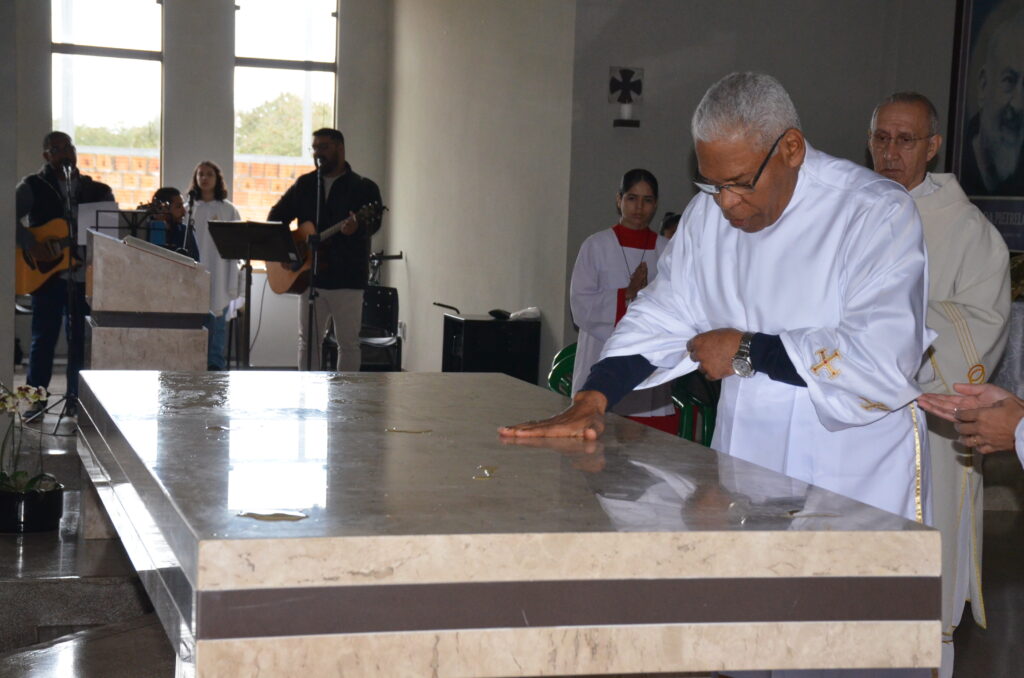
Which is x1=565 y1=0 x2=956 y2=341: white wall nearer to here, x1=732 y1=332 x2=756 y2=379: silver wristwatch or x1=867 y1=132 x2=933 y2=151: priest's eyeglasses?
x1=867 y1=132 x2=933 y2=151: priest's eyeglasses

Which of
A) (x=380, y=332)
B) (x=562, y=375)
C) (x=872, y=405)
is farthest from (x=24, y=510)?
(x=380, y=332)

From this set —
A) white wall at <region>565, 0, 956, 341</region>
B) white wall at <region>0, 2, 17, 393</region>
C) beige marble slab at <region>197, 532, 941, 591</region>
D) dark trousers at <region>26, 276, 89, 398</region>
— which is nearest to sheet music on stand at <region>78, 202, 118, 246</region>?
dark trousers at <region>26, 276, 89, 398</region>

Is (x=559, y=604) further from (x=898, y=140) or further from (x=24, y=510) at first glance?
(x=24, y=510)

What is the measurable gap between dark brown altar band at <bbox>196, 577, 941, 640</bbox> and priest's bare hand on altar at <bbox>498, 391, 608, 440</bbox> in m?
0.74

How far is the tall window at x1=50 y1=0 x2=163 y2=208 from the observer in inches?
428

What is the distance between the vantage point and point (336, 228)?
22.7ft

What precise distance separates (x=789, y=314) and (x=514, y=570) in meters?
1.03

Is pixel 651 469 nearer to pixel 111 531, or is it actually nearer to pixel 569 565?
pixel 569 565

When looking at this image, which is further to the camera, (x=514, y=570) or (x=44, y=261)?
(x=44, y=261)

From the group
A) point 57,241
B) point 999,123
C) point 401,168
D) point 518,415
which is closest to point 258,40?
point 401,168

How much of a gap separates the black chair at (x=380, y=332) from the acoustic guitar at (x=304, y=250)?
5.48ft

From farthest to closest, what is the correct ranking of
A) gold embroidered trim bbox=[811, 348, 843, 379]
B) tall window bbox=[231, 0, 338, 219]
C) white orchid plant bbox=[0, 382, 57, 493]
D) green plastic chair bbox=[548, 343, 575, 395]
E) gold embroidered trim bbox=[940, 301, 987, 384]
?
tall window bbox=[231, 0, 338, 219]
green plastic chair bbox=[548, 343, 575, 395]
white orchid plant bbox=[0, 382, 57, 493]
gold embroidered trim bbox=[940, 301, 987, 384]
gold embroidered trim bbox=[811, 348, 843, 379]

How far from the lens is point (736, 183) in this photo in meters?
2.14

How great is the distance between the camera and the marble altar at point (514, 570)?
4.41 ft
